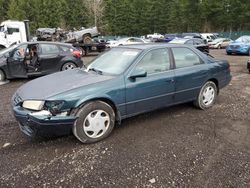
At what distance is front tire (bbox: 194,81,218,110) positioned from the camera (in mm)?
5250

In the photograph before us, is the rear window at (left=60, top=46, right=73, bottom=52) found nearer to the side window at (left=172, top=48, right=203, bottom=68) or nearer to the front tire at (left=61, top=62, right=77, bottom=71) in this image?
the front tire at (left=61, top=62, right=77, bottom=71)

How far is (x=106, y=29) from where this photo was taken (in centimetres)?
5891

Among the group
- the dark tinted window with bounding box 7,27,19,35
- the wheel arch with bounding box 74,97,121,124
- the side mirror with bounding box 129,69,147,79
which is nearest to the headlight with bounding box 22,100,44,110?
the wheel arch with bounding box 74,97,121,124

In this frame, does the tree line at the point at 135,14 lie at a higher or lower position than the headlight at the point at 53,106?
higher

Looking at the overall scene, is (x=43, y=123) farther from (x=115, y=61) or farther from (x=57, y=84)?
(x=115, y=61)

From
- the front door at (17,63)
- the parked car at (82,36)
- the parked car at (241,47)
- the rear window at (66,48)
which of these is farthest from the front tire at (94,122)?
the parked car at (82,36)

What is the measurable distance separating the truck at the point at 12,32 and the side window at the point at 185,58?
18012 mm

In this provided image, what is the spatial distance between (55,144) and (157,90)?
6.41 ft

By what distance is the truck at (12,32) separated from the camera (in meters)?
19.6

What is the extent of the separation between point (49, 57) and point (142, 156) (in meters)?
6.71

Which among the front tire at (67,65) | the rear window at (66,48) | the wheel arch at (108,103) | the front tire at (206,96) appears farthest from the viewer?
the rear window at (66,48)

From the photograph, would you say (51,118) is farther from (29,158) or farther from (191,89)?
(191,89)

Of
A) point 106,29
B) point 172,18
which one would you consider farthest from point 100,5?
point 172,18

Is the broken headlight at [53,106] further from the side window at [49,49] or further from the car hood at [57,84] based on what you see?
the side window at [49,49]
